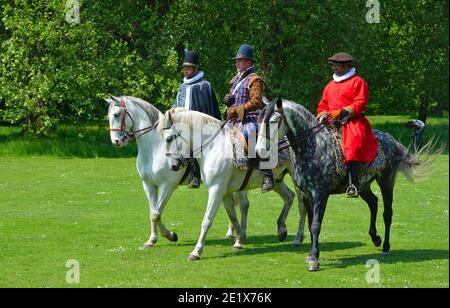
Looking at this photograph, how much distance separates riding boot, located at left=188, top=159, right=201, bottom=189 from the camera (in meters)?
13.8

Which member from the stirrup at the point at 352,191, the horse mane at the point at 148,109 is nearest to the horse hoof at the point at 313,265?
the stirrup at the point at 352,191

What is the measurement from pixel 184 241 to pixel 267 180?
2.44 metres

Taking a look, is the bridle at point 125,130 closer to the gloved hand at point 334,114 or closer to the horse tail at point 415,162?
the gloved hand at point 334,114

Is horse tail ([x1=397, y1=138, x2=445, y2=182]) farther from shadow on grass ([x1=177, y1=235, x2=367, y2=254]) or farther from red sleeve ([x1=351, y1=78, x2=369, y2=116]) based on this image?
shadow on grass ([x1=177, y1=235, x2=367, y2=254])

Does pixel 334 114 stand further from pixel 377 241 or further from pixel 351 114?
pixel 377 241

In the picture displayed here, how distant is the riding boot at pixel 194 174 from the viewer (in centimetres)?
1383

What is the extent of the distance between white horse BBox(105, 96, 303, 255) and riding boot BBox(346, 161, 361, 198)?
127 inches

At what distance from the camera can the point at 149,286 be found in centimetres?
1070

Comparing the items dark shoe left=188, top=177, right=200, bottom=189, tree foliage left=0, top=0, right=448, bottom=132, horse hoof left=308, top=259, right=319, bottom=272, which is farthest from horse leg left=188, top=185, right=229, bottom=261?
tree foliage left=0, top=0, right=448, bottom=132

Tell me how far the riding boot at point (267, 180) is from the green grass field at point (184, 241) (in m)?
1.10

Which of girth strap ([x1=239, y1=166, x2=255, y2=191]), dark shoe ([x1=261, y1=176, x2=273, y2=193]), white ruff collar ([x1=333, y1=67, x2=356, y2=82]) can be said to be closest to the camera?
white ruff collar ([x1=333, y1=67, x2=356, y2=82])

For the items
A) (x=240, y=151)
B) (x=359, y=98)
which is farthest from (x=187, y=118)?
(x=359, y=98)
